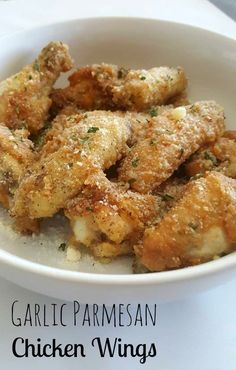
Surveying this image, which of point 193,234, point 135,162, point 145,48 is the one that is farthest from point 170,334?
point 145,48

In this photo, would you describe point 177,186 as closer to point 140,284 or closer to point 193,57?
point 140,284

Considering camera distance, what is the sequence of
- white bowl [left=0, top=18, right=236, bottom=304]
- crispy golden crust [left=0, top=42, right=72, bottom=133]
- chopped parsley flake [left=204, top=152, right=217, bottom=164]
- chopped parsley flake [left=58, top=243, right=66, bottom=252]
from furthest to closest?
white bowl [left=0, top=18, right=236, bottom=304]
crispy golden crust [left=0, top=42, right=72, bottom=133]
chopped parsley flake [left=204, top=152, right=217, bottom=164]
chopped parsley flake [left=58, top=243, right=66, bottom=252]

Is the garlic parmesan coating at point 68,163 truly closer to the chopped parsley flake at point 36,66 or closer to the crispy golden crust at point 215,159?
the crispy golden crust at point 215,159

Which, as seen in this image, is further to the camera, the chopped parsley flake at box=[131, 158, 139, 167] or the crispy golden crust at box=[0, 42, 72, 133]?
the crispy golden crust at box=[0, 42, 72, 133]

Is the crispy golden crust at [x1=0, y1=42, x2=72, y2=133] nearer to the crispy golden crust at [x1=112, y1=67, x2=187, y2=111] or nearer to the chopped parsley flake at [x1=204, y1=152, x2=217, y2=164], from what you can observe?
the crispy golden crust at [x1=112, y1=67, x2=187, y2=111]

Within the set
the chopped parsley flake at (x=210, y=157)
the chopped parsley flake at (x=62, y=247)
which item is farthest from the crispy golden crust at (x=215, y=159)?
the chopped parsley flake at (x=62, y=247)

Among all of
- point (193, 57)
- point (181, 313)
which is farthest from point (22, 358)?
point (193, 57)

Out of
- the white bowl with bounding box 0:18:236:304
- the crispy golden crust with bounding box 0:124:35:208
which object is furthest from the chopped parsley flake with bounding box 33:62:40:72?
the crispy golden crust with bounding box 0:124:35:208
